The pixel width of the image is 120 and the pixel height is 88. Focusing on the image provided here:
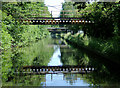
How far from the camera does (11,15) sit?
26.0 meters

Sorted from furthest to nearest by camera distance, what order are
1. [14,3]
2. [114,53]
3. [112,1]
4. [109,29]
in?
[14,3] → [109,29] → [112,1] → [114,53]

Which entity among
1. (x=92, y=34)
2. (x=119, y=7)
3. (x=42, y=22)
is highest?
(x=119, y=7)

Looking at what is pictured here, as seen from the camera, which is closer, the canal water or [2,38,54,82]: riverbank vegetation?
the canal water

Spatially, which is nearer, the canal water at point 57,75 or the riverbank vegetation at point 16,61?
the canal water at point 57,75

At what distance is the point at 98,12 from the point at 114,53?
9.74m

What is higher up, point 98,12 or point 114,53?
point 98,12

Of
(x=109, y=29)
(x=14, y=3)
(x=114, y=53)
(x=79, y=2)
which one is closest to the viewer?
(x=114, y=53)

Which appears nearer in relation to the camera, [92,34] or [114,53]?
[114,53]

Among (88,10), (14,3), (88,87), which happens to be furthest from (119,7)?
(14,3)

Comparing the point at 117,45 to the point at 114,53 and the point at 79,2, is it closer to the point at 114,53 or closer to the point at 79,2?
the point at 114,53

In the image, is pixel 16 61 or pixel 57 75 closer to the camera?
pixel 57 75

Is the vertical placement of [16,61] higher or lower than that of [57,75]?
lower

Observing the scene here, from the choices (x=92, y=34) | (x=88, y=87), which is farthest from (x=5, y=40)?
(x=88, y=87)

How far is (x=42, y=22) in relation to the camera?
2688 cm
